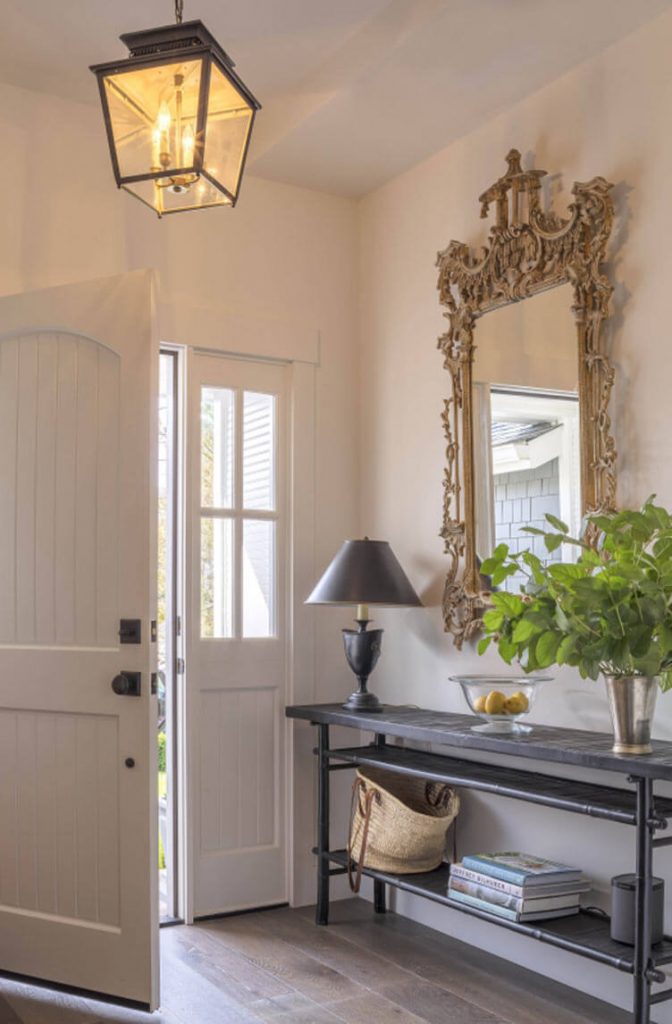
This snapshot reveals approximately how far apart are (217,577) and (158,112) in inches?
77.5

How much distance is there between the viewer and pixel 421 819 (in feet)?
11.1

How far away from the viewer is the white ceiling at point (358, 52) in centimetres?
306

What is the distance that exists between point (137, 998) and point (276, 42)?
2946 millimetres

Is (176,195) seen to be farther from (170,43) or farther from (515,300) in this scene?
(515,300)

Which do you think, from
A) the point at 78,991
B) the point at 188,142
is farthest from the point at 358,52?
the point at 78,991

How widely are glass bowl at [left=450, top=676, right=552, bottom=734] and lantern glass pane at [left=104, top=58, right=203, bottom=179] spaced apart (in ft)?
5.45

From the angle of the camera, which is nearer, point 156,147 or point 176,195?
point 156,147

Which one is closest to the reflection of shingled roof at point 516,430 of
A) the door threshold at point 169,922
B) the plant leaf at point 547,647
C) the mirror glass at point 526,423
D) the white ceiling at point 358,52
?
the mirror glass at point 526,423

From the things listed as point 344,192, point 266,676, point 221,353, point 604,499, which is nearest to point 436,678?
point 266,676

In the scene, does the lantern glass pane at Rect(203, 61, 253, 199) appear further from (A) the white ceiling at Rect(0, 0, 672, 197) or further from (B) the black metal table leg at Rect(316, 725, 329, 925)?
(B) the black metal table leg at Rect(316, 725, 329, 925)

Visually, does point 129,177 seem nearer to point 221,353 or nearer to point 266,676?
point 221,353

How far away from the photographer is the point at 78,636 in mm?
3182

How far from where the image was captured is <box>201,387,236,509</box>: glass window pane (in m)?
3.99

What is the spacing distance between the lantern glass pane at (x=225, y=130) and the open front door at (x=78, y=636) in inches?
27.5
